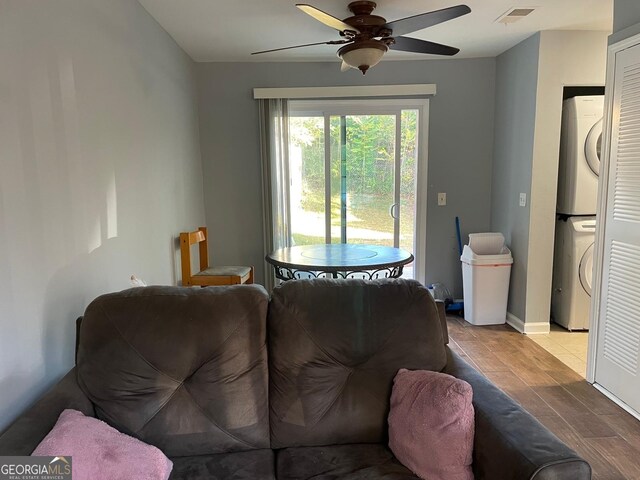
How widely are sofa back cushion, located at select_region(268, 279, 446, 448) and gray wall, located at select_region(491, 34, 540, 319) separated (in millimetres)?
2477

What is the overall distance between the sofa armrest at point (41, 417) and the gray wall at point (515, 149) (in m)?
3.39

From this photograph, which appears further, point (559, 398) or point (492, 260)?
point (492, 260)

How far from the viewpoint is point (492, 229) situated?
4.26 m

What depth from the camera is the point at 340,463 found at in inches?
55.0

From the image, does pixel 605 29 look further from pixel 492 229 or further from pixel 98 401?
pixel 98 401

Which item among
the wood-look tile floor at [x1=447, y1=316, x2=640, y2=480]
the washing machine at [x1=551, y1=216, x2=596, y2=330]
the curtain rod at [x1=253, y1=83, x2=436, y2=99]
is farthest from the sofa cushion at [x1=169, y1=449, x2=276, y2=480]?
the curtain rod at [x1=253, y1=83, x2=436, y2=99]

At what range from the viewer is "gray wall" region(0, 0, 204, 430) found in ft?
4.88

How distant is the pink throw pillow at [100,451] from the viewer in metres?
1.15

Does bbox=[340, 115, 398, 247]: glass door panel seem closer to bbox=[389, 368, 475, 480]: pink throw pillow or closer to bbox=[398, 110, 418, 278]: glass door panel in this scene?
bbox=[398, 110, 418, 278]: glass door panel

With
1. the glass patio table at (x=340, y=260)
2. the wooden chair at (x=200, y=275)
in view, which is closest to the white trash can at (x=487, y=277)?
the glass patio table at (x=340, y=260)

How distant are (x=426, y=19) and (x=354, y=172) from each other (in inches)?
80.2

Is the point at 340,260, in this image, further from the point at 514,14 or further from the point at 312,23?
the point at 514,14

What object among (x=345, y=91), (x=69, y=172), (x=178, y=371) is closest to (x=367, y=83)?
(x=345, y=91)

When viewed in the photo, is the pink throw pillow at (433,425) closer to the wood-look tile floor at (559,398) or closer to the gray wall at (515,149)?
the wood-look tile floor at (559,398)
